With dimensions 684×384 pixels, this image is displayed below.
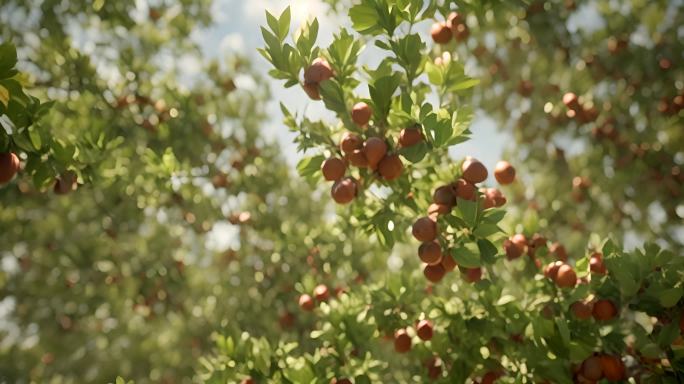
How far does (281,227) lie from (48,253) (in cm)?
361

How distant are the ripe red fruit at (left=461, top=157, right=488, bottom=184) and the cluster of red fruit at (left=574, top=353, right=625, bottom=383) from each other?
1.16 meters

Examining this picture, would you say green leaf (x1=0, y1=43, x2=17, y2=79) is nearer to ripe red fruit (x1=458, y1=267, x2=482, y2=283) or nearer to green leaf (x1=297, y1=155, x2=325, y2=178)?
green leaf (x1=297, y1=155, x2=325, y2=178)

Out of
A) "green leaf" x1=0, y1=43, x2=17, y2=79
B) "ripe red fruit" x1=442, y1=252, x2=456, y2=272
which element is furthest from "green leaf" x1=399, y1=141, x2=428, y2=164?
"green leaf" x1=0, y1=43, x2=17, y2=79

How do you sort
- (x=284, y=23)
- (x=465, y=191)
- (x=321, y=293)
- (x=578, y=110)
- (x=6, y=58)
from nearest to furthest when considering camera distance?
(x=6, y=58) → (x=284, y=23) → (x=465, y=191) → (x=321, y=293) → (x=578, y=110)

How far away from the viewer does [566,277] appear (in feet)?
10.1

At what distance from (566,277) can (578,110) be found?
10.1 ft

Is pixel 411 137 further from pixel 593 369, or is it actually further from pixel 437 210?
pixel 593 369

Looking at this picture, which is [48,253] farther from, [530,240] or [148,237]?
[530,240]

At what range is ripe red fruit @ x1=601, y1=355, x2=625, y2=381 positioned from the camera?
2.72 meters

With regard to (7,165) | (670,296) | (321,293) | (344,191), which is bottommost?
(7,165)

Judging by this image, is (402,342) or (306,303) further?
(306,303)

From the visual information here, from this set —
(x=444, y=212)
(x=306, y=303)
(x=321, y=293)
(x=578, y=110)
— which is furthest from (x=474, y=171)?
(x=578, y=110)

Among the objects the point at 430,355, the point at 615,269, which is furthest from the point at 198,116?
the point at 615,269

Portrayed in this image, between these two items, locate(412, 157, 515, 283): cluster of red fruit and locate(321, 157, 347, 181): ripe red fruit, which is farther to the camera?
locate(321, 157, 347, 181): ripe red fruit
